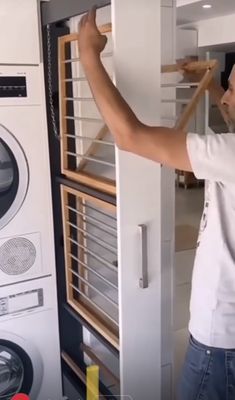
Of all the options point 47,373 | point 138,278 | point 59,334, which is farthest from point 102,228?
point 47,373

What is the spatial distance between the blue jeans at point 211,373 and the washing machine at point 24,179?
100 centimetres

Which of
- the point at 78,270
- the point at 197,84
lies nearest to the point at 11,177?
the point at 78,270

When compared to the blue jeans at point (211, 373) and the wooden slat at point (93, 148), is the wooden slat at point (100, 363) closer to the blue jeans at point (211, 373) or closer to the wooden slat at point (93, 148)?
the blue jeans at point (211, 373)

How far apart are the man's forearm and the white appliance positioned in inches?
46.5

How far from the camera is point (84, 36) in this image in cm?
142

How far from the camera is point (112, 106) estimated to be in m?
1.33

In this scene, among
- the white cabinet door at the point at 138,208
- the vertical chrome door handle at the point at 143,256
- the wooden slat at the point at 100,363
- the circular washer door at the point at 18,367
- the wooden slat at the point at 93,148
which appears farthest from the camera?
the circular washer door at the point at 18,367

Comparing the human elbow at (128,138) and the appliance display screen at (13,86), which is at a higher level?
the appliance display screen at (13,86)

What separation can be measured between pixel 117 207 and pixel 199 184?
6979 mm

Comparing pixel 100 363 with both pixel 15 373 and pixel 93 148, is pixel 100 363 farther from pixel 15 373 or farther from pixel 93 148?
pixel 93 148

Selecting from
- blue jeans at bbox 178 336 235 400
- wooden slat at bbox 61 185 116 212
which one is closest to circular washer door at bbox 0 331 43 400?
wooden slat at bbox 61 185 116 212

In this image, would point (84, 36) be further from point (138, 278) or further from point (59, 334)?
point (59, 334)

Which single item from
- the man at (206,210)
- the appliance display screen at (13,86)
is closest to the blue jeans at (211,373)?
the man at (206,210)

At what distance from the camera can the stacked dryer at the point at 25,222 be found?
6.55 feet
